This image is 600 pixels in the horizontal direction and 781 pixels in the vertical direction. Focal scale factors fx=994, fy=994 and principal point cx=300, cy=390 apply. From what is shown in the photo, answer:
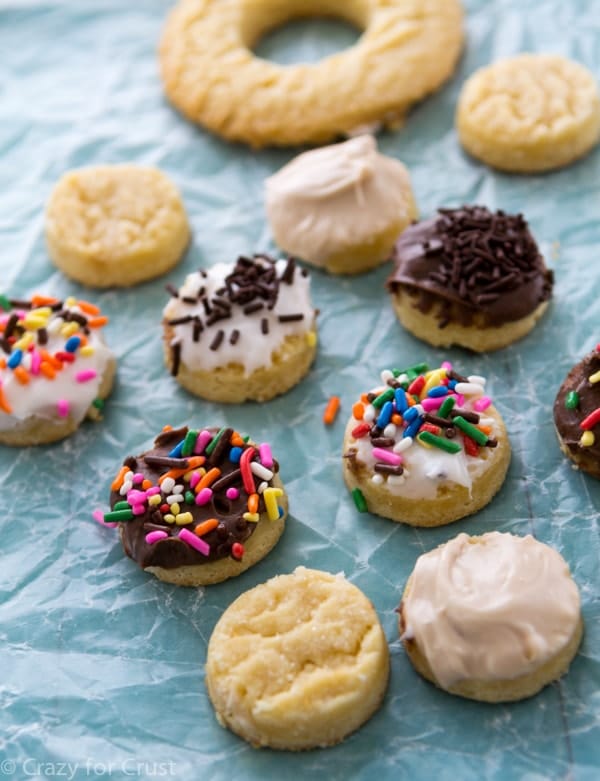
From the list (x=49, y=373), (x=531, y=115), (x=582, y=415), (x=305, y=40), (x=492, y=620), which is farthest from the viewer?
(x=305, y=40)

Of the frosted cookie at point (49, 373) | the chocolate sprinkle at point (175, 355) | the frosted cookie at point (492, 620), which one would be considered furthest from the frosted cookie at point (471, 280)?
the frosted cookie at point (49, 373)

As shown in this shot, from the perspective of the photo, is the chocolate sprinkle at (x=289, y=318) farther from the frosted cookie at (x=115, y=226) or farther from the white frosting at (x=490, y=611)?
the white frosting at (x=490, y=611)

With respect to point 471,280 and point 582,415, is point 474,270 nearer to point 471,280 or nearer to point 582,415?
point 471,280

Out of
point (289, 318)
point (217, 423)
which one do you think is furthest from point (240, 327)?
point (217, 423)

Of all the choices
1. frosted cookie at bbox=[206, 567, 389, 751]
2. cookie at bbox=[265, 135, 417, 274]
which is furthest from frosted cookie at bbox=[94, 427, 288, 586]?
→ cookie at bbox=[265, 135, 417, 274]

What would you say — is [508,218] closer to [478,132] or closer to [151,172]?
[478,132]

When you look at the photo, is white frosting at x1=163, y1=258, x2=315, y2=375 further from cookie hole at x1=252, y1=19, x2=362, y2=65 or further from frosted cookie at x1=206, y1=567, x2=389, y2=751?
cookie hole at x1=252, y1=19, x2=362, y2=65

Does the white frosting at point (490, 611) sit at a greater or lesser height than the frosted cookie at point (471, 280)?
lesser
